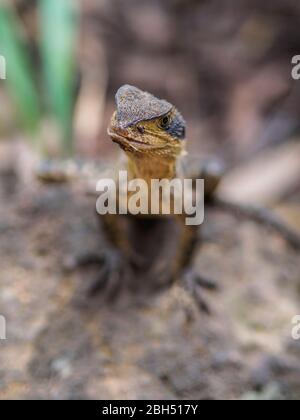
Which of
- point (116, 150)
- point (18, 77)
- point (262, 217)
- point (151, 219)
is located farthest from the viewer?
point (116, 150)

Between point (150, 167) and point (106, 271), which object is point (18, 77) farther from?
point (150, 167)

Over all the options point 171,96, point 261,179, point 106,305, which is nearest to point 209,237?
point 106,305

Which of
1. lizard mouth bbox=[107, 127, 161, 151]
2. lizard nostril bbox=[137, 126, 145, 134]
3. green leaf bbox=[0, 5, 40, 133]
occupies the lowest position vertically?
lizard mouth bbox=[107, 127, 161, 151]

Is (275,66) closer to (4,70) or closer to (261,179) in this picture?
(261,179)

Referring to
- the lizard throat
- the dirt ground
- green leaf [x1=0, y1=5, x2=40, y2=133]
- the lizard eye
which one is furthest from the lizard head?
green leaf [x1=0, y1=5, x2=40, y2=133]

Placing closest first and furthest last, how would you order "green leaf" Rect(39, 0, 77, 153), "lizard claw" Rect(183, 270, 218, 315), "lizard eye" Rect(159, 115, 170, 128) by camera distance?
"lizard eye" Rect(159, 115, 170, 128) < "lizard claw" Rect(183, 270, 218, 315) < "green leaf" Rect(39, 0, 77, 153)

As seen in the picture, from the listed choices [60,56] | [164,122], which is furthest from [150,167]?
[60,56]

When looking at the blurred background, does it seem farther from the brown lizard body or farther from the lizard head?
the lizard head
